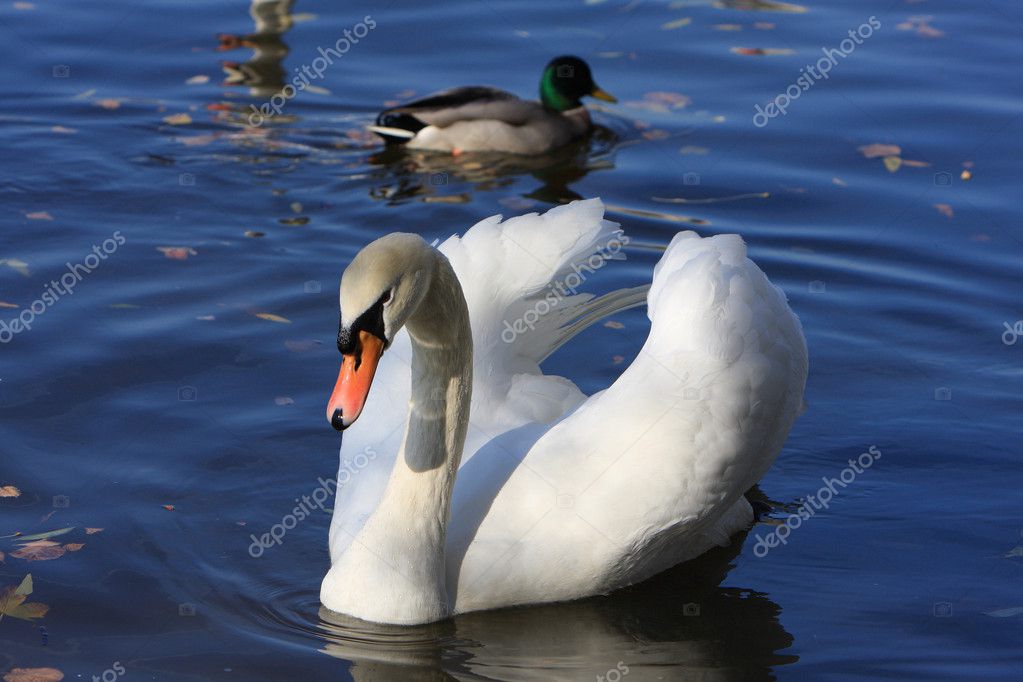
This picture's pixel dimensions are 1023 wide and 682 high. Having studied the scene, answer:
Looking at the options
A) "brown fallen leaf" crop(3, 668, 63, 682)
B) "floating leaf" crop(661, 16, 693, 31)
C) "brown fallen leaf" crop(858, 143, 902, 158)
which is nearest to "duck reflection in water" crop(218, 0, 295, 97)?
"floating leaf" crop(661, 16, 693, 31)

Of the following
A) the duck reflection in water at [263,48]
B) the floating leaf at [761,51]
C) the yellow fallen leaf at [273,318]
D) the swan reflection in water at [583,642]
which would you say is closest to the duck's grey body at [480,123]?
the duck reflection in water at [263,48]

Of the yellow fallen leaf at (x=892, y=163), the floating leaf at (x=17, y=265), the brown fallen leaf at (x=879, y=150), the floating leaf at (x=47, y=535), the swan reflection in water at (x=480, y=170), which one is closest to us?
the floating leaf at (x=47, y=535)

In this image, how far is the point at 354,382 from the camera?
4.96 meters

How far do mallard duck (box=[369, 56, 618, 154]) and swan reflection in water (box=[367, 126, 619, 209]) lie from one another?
0.27ft

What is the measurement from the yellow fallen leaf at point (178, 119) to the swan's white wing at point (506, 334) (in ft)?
18.2

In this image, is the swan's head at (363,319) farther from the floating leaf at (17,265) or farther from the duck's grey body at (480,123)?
the duck's grey body at (480,123)

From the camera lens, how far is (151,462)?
724 centimetres

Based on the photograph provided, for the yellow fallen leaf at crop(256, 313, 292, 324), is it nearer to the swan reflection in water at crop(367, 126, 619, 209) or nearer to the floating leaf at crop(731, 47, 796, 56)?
the swan reflection in water at crop(367, 126, 619, 209)

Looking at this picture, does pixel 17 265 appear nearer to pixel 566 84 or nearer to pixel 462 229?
pixel 462 229

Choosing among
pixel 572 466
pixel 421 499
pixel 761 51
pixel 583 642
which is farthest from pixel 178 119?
pixel 583 642

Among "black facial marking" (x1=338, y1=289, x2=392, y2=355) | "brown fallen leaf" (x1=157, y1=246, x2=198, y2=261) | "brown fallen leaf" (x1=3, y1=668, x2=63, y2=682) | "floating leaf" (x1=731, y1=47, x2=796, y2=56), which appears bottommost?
"brown fallen leaf" (x1=3, y1=668, x2=63, y2=682)

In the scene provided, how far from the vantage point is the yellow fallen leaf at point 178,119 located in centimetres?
1173

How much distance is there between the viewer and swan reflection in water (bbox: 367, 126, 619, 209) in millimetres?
10906

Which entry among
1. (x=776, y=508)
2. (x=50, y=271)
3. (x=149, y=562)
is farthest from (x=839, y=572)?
(x=50, y=271)
